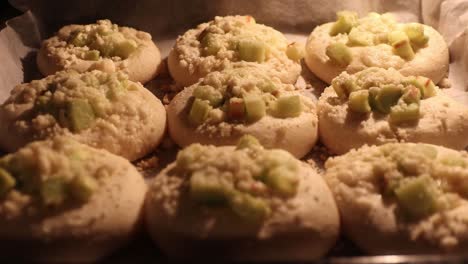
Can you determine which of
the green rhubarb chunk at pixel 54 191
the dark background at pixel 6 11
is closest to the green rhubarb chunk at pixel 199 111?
the green rhubarb chunk at pixel 54 191

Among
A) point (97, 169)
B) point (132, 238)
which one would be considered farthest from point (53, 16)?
point (132, 238)

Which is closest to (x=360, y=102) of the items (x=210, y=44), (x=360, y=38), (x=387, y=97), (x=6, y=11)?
(x=387, y=97)

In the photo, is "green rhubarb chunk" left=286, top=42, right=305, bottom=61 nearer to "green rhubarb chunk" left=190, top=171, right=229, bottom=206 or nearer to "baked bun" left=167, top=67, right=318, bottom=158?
"baked bun" left=167, top=67, right=318, bottom=158

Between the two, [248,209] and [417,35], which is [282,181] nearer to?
[248,209]

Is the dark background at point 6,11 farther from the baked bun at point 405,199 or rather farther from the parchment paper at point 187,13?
the baked bun at point 405,199

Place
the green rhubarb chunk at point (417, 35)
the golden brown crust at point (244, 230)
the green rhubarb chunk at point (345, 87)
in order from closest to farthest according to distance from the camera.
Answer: the golden brown crust at point (244, 230) → the green rhubarb chunk at point (345, 87) → the green rhubarb chunk at point (417, 35)
